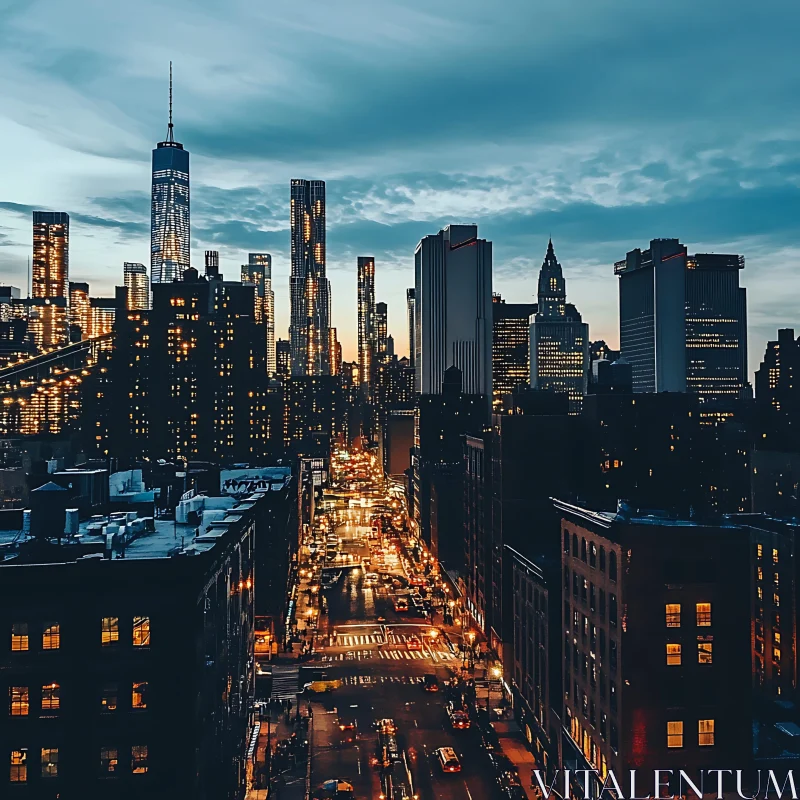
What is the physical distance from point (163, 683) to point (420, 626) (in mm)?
81878

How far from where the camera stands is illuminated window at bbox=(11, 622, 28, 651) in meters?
42.1

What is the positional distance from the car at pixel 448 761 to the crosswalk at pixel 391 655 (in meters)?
32.6

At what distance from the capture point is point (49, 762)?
41.7 m

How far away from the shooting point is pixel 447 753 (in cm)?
6931

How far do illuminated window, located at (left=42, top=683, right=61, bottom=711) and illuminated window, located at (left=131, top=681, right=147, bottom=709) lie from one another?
11.6ft

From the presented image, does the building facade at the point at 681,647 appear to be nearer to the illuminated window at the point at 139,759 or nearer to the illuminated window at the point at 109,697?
the illuminated window at the point at 139,759

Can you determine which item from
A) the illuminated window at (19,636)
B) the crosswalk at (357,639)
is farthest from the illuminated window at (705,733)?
the crosswalk at (357,639)

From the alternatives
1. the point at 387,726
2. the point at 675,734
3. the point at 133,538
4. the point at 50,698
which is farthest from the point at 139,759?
the point at 387,726

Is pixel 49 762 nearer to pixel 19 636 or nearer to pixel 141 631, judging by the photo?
pixel 19 636

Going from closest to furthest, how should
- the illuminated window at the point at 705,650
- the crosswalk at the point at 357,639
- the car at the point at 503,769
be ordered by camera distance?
1. the illuminated window at the point at 705,650
2. the car at the point at 503,769
3. the crosswalk at the point at 357,639

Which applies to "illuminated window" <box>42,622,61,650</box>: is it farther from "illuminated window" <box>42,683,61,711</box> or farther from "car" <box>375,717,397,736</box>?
"car" <box>375,717,397,736</box>

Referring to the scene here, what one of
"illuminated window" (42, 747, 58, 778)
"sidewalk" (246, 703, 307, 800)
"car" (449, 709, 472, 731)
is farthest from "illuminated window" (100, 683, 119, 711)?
"car" (449, 709, 472, 731)

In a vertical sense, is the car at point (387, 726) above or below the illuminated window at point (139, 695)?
below

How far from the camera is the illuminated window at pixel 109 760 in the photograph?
4188cm
